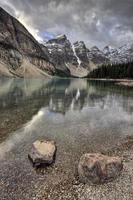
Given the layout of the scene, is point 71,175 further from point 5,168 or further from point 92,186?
point 5,168

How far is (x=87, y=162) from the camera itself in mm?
14859

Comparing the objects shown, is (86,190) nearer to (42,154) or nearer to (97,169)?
(97,169)

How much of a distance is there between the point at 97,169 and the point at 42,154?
16.1 feet

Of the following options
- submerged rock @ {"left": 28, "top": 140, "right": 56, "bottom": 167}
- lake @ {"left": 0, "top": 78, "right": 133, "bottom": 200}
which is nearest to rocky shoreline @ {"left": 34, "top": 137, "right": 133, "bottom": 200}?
lake @ {"left": 0, "top": 78, "right": 133, "bottom": 200}

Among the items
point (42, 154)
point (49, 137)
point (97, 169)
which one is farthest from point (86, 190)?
point (49, 137)

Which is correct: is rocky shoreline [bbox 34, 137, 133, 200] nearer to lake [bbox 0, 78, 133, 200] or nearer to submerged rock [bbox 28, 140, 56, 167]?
lake [bbox 0, 78, 133, 200]

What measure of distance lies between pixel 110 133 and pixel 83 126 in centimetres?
409

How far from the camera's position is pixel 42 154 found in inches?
672

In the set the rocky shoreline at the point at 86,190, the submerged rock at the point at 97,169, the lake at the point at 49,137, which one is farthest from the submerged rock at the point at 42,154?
the submerged rock at the point at 97,169

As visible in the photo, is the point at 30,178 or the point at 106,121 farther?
the point at 106,121

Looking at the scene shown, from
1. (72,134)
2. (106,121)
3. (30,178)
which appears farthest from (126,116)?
(30,178)

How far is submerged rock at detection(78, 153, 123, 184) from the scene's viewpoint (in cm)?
1430

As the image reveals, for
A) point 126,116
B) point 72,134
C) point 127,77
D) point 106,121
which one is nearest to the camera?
point 72,134

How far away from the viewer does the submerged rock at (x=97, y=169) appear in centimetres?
1430
